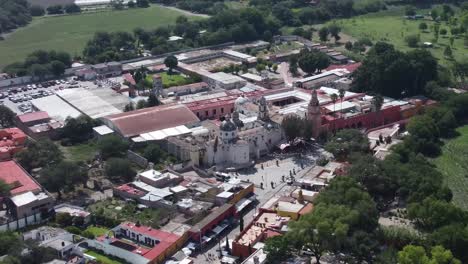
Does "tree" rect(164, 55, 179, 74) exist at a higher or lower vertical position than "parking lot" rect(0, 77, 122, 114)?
higher

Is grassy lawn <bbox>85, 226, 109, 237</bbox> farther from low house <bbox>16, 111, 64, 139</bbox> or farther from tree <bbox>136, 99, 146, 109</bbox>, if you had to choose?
tree <bbox>136, 99, 146, 109</bbox>

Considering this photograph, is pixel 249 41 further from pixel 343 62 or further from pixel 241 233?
pixel 241 233

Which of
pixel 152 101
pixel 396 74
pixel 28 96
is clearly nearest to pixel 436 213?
pixel 396 74

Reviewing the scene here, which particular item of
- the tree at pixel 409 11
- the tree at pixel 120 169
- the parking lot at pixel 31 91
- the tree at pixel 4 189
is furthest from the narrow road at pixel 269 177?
the tree at pixel 409 11

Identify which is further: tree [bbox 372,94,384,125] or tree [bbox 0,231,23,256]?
tree [bbox 372,94,384,125]

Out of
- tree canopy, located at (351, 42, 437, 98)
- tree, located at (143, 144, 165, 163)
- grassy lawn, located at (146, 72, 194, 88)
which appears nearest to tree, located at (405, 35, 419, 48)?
tree canopy, located at (351, 42, 437, 98)

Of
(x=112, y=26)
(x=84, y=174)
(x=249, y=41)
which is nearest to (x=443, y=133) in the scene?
(x=84, y=174)

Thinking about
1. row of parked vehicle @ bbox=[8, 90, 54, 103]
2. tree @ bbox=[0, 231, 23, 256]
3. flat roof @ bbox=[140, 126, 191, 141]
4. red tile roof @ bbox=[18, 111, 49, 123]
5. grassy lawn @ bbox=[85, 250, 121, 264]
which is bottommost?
row of parked vehicle @ bbox=[8, 90, 54, 103]
